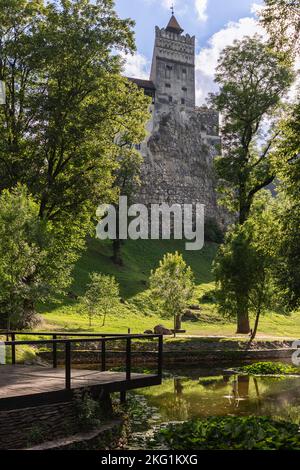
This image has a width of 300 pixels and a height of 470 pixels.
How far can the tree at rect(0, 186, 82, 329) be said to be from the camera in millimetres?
29312

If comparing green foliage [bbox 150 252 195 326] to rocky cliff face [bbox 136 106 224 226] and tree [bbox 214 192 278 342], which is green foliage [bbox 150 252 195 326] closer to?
tree [bbox 214 192 278 342]

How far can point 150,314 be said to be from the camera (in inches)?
2308

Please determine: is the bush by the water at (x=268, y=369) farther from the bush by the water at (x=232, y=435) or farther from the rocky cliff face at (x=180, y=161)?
the rocky cliff face at (x=180, y=161)

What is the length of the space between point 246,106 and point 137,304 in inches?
1050

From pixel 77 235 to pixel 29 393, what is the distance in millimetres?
31667

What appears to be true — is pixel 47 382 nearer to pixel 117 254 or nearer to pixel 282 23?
pixel 282 23

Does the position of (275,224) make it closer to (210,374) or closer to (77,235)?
(210,374)

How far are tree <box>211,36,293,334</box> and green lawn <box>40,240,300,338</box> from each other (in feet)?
34.9

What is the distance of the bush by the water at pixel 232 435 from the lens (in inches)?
480

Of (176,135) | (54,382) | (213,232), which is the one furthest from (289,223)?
(176,135)

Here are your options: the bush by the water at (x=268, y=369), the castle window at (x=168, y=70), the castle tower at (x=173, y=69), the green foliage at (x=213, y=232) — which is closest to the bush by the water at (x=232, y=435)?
the bush by the water at (x=268, y=369)

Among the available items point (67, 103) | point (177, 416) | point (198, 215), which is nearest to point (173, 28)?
point (198, 215)

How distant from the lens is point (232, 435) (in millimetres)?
12859
